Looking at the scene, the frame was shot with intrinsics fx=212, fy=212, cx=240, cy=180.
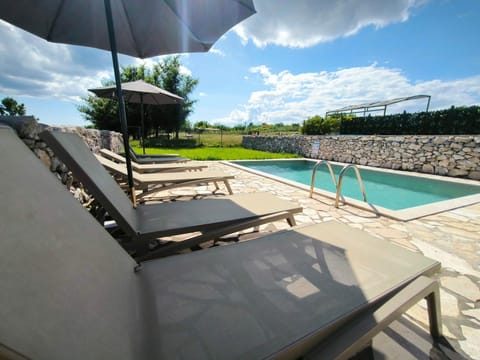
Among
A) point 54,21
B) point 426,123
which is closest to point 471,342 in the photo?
point 54,21

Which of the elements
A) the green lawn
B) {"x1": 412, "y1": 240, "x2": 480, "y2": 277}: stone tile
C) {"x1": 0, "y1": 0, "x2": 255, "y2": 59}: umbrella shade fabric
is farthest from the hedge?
{"x1": 0, "y1": 0, "x2": 255, "y2": 59}: umbrella shade fabric

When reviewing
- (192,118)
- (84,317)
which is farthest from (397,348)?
(192,118)

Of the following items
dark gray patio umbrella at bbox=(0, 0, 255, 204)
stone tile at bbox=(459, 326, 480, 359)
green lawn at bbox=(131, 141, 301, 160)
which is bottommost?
stone tile at bbox=(459, 326, 480, 359)

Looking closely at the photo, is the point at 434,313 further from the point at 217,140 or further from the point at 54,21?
the point at 217,140

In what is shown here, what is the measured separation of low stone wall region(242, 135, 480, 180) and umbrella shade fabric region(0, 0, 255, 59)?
27.6 ft

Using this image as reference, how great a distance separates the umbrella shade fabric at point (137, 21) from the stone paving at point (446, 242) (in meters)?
2.31

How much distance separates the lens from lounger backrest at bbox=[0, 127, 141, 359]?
0.43 metres

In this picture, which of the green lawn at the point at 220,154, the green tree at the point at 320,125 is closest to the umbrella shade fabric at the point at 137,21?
the green lawn at the point at 220,154

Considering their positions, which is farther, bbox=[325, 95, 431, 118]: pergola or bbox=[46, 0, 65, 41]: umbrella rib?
bbox=[325, 95, 431, 118]: pergola

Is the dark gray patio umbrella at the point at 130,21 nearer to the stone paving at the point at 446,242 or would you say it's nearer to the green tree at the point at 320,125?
the stone paving at the point at 446,242

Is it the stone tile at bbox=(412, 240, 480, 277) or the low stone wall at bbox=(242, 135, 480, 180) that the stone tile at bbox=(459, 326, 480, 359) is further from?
the low stone wall at bbox=(242, 135, 480, 180)

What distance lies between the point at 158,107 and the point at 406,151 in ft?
57.8

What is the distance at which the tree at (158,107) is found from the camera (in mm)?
18672

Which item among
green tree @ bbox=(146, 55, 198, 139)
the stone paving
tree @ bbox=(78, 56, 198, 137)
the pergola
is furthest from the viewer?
green tree @ bbox=(146, 55, 198, 139)
